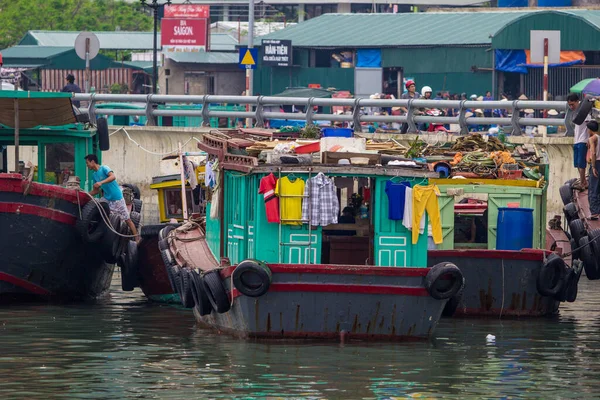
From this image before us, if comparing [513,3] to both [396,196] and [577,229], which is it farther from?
[396,196]

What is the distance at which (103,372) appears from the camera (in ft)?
48.7

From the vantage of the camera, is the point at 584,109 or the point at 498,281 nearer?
the point at 498,281

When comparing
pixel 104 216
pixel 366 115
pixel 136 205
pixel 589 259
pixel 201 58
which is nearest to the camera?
pixel 104 216

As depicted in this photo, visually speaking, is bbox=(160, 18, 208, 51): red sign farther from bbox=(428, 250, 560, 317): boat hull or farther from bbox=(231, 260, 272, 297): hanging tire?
bbox=(231, 260, 272, 297): hanging tire

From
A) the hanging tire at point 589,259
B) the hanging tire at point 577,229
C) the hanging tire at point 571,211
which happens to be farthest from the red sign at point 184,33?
the hanging tire at point 589,259

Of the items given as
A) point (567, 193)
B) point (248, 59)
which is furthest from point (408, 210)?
point (248, 59)

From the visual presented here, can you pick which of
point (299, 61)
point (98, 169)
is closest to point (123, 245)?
point (98, 169)

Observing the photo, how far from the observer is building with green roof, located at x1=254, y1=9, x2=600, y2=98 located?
43.2 metres

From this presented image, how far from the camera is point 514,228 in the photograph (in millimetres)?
19391

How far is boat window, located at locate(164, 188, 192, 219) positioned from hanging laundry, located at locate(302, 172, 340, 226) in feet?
23.1

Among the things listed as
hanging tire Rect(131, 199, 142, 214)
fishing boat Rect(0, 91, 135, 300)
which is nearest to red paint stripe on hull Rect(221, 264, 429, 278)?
fishing boat Rect(0, 91, 135, 300)

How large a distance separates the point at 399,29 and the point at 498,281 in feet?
110

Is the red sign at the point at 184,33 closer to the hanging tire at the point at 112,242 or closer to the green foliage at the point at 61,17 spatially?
A: the green foliage at the point at 61,17

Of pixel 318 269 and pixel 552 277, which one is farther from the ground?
pixel 318 269
